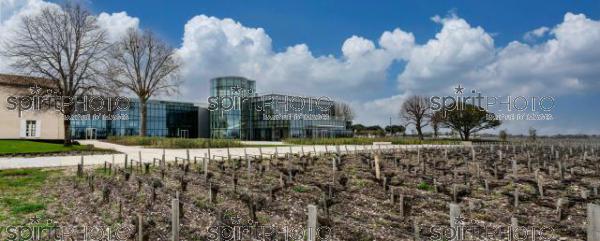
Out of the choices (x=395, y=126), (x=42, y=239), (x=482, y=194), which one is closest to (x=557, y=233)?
(x=482, y=194)

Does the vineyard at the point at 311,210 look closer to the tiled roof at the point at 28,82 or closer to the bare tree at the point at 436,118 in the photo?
the tiled roof at the point at 28,82

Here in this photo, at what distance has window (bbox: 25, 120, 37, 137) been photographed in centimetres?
4066

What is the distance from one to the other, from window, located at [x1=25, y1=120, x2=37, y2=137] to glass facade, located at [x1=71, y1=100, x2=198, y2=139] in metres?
21.8

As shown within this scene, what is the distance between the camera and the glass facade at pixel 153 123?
211ft

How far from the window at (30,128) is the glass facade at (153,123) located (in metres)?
21.8

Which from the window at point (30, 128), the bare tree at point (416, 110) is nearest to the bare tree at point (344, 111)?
the bare tree at point (416, 110)

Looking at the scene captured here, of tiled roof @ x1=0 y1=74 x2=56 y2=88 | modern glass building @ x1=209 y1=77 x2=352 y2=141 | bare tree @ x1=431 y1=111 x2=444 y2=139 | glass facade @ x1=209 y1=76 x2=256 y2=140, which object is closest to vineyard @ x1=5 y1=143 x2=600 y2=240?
tiled roof @ x1=0 y1=74 x2=56 y2=88

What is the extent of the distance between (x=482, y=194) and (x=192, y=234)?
32.7 ft

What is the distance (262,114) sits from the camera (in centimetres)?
6575

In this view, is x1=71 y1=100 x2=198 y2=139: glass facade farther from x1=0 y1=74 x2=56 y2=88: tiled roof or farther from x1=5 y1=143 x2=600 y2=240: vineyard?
x1=5 y1=143 x2=600 y2=240: vineyard

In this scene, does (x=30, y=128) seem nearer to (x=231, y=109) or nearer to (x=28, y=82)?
(x=28, y=82)

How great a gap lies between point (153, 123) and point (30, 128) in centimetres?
3063

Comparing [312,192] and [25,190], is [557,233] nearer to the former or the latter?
[312,192]

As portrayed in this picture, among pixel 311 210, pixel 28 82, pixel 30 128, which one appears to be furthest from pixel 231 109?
pixel 311 210
